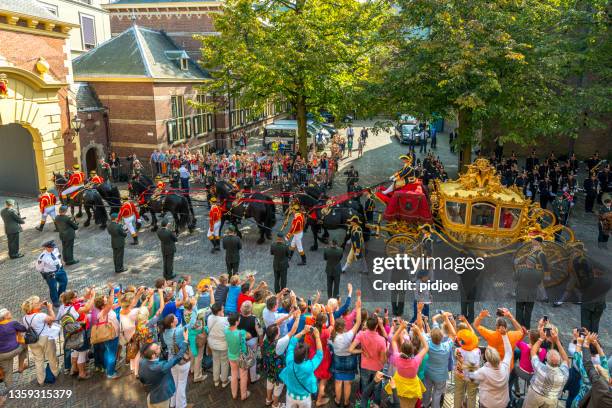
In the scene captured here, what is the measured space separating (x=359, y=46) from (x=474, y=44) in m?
6.82

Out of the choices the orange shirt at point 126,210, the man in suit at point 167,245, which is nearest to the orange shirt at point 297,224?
the man in suit at point 167,245

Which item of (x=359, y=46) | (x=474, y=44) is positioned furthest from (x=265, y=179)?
(x=474, y=44)

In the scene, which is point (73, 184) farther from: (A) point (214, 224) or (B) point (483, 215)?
(B) point (483, 215)

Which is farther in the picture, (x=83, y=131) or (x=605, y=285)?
(x=83, y=131)

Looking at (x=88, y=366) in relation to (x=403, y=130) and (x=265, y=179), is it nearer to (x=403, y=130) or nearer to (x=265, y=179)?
(x=265, y=179)

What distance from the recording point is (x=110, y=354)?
25.3ft

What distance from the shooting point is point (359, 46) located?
21.3m

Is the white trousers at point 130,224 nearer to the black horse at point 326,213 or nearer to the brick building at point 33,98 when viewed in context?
the black horse at point 326,213

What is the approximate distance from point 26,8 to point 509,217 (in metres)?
19.2

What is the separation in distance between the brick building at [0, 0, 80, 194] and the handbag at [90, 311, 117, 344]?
1352cm

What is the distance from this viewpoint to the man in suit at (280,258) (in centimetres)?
1066

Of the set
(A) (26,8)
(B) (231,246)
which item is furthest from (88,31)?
(B) (231,246)

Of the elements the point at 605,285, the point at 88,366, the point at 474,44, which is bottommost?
the point at 88,366

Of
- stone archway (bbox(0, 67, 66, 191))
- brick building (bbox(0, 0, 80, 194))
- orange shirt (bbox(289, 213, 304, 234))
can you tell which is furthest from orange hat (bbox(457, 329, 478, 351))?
stone archway (bbox(0, 67, 66, 191))
